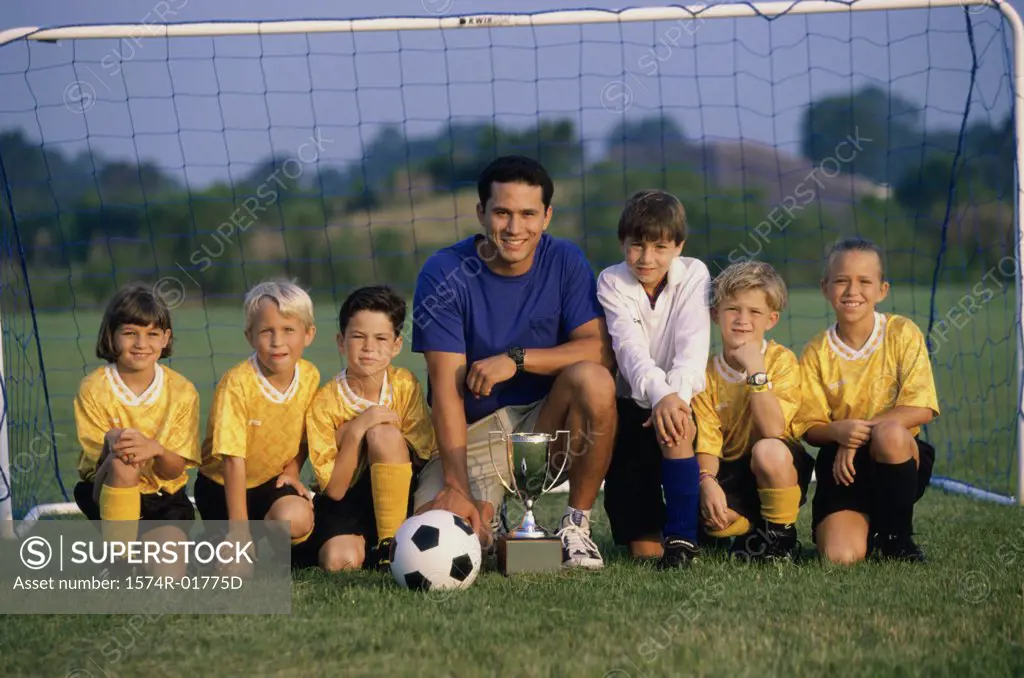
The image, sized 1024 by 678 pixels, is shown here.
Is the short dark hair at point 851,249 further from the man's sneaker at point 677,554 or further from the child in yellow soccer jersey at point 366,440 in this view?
the child in yellow soccer jersey at point 366,440

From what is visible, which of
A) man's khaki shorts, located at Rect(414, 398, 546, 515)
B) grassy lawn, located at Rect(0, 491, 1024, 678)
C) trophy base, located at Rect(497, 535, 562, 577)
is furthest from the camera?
man's khaki shorts, located at Rect(414, 398, 546, 515)

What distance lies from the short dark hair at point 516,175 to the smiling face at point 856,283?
3.58 ft

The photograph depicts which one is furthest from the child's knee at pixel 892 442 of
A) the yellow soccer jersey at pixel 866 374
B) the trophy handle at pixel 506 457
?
the trophy handle at pixel 506 457

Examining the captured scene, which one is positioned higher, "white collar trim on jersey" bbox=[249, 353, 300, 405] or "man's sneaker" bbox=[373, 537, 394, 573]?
"white collar trim on jersey" bbox=[249, 353, 300, 405]

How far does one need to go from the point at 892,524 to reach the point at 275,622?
85.5 inches

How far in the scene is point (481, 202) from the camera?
4352mm

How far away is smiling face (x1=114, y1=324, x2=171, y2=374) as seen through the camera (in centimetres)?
416

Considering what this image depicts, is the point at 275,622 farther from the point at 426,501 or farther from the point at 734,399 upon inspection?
the point at 734,399

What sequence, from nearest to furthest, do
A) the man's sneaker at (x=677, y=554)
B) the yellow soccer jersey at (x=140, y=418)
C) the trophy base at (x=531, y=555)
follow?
the trophy base at (x=531, y=555) < the man's sneaker at (x=677, y=554) < the yellow soccer jersey at (x=140, y=418)

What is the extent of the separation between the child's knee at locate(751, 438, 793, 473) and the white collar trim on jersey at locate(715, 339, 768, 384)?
271 mm

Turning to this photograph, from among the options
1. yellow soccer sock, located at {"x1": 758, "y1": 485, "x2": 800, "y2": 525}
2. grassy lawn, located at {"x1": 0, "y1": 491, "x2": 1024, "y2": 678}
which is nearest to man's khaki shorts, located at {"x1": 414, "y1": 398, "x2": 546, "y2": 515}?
grassy lawn, located at {"x1": 0, "y1": 491, "x2": 1024, "y2": 678}

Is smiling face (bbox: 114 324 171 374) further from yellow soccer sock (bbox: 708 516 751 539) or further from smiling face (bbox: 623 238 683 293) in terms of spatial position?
yellow soccer sock (bbox: 708 516 751 539)

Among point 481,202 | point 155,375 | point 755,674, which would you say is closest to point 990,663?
point 755,674

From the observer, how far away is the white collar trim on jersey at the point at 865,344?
4273 millimetres
